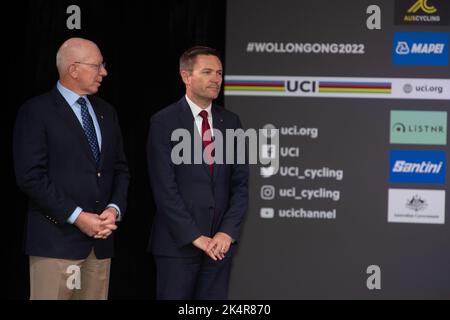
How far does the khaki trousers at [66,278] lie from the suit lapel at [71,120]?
52 centimetres

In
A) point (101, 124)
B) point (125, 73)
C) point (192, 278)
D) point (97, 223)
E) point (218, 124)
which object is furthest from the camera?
point (125, 73)

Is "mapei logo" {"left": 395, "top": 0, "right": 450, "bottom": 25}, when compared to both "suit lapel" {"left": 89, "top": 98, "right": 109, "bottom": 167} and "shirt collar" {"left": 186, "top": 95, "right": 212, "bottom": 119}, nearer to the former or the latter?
"shirt collar" {"left": 186, "top": 95, "right": 212, "bottom": 119}

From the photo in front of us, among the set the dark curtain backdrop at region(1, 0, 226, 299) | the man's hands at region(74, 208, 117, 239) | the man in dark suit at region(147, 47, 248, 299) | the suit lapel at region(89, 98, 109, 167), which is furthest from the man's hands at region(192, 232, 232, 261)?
the dark curtain backdrop at region(1, 0, 226, 299)

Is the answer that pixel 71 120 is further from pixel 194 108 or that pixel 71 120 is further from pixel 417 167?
pixel 417 167

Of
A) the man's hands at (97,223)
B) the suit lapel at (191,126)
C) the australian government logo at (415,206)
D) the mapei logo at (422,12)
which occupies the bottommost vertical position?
the man's hands at (97,223)

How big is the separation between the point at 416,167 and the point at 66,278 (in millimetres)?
2236

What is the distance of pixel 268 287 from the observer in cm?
462

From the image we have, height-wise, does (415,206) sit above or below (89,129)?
below

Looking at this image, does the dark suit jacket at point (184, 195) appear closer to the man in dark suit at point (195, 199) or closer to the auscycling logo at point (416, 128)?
the man in dark suit at point (195, 199)

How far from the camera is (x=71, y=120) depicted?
3605 mm

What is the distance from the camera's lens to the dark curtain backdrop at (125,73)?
4367 mm

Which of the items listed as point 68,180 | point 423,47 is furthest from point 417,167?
point 68,180

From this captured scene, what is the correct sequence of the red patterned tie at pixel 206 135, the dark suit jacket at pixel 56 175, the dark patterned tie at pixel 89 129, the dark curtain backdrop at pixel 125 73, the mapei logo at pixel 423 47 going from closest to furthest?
the dark suit jacket at pixel 56 175 < the dark patterned tie at pixel 89 129 < the red patterned tie at pixel 206 135 < the dark curtain backdrop at pixel 125 73 < the mapei logo at pixel 423 47

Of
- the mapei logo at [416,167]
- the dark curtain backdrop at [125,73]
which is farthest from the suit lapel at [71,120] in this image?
the mapei logo at [416,167]
